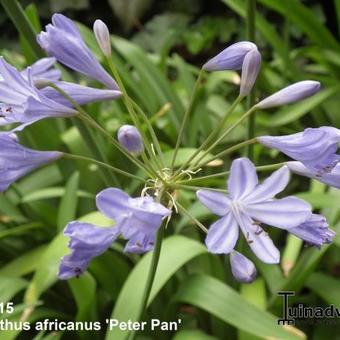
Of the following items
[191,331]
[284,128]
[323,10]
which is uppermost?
[191,331]

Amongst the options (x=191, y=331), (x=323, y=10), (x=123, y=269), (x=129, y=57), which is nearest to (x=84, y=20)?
(x=323, y=10)

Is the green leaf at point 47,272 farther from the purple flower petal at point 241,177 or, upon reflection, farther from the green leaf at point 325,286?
the purple flower petal at point 241,177

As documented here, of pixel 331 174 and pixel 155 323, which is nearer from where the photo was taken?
pixel 331 174

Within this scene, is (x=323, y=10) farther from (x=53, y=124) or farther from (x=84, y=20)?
(x=53, y=124)

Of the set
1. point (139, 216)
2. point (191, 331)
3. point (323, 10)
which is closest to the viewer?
point (139, 216)

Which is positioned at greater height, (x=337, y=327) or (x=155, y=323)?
(x=155, y=323)

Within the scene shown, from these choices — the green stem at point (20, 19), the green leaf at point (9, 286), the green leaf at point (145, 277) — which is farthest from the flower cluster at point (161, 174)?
the green leaf at point (9, 286)
